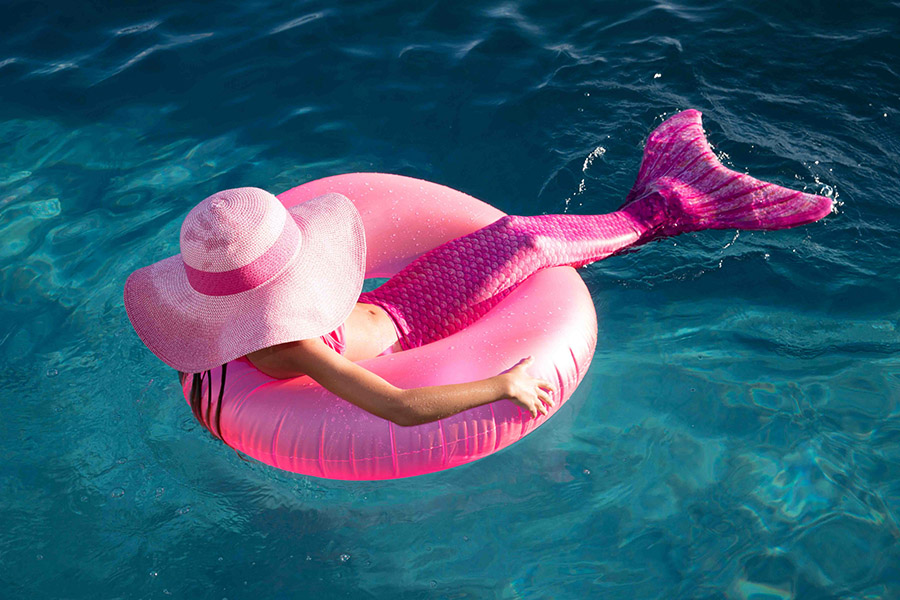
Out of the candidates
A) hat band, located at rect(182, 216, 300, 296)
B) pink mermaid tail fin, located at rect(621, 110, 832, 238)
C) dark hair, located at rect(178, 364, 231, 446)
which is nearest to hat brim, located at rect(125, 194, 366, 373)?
hat band, located at rect(182, 216, 300, 296)

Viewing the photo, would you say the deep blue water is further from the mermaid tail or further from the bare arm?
the bare arm

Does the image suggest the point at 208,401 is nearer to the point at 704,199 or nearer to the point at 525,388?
the point at 525,388

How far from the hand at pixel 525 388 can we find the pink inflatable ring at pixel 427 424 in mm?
94

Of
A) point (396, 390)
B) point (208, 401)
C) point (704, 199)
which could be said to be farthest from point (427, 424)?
point (704, 199)

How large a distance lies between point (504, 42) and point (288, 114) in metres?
1.50

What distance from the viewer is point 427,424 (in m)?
2.42

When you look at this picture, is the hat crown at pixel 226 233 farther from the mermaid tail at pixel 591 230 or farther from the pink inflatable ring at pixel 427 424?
the mermaid tail at pixel 591 230

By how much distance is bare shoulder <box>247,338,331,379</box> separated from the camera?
7.48 ft

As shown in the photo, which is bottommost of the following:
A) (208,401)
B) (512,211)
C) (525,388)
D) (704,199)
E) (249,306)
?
(512,211)

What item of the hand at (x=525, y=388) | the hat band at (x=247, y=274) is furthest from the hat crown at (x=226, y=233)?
the hand at (x=525, y=388)

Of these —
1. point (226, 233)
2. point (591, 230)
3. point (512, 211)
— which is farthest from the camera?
point (512, 211)

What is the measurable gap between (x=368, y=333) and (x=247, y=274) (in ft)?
Result: 2.24

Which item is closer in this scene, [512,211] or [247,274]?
[247,274]

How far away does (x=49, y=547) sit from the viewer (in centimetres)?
281
